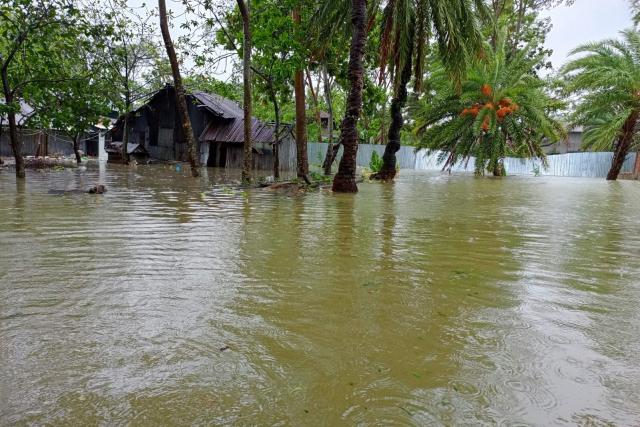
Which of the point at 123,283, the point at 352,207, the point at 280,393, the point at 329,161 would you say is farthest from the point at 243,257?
the point at 329,161

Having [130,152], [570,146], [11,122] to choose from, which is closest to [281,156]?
[130,152]

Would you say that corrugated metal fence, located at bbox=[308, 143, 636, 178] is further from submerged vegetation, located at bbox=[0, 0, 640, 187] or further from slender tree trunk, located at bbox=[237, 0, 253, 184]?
slender tree trunk, located at bbox=[237, 0, 253, 184]

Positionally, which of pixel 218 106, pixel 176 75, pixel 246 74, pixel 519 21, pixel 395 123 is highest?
pixel 519 21

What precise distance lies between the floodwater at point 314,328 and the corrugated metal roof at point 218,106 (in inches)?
873

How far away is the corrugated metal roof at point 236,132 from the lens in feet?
80.9

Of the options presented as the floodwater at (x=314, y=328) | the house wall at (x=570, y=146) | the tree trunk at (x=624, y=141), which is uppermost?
the house wall at (x=570, y=146)

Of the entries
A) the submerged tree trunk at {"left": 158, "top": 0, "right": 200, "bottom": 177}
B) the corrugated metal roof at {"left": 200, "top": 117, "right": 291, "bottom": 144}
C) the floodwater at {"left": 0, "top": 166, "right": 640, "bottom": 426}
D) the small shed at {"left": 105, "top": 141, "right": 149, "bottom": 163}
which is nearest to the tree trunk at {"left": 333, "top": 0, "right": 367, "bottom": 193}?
the submerged tree trunk at {"left": 158, "top": 0, "right": 200, "bottom": 177}

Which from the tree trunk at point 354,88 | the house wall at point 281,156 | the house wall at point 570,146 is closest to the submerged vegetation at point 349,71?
the tree trunk at point 354,88

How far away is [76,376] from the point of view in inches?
73.2

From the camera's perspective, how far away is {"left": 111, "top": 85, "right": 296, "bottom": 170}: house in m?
25.5

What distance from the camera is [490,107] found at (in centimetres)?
2055

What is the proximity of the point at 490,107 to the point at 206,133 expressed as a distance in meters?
16.1

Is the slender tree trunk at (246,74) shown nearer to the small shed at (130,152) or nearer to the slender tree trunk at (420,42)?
the slender tree trunk at (420,42)

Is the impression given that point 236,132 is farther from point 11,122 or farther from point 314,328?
point 314,328
